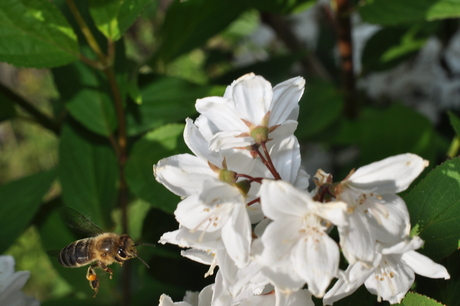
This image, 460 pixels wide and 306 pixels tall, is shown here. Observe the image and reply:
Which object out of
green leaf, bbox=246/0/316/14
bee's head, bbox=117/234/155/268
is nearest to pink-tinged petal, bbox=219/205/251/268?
bee's head, bbox=117/234/155/268

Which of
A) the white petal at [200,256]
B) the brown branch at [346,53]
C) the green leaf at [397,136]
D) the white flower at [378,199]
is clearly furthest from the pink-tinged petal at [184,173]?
the brown branch at [346,53]

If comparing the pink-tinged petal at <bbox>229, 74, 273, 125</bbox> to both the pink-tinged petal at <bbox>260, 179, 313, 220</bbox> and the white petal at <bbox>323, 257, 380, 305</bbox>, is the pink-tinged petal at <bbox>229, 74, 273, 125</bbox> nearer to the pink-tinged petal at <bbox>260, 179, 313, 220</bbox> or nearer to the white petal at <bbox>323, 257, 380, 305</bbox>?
the pink-tinged petal at <bbox>260, 179, 313, 220</bbox>

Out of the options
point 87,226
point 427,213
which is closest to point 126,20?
point 87,226

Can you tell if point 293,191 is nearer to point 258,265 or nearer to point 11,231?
point 258,265

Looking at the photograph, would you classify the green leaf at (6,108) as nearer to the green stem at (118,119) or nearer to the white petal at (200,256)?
the green stem at (118,119)

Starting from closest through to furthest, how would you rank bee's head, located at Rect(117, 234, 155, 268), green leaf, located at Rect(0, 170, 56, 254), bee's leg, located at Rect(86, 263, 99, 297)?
bee's head, located at Rect(117, 234, 155, 268) → bee's leg, located at Rect(86, 263, 99, 297) → green leaf, located at Rect(0, 170, 56, 254)

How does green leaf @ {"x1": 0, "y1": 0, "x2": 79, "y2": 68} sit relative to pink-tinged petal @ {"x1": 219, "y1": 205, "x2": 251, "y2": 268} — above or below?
above

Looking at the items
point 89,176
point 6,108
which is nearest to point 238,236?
point 89,176
